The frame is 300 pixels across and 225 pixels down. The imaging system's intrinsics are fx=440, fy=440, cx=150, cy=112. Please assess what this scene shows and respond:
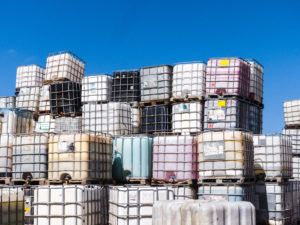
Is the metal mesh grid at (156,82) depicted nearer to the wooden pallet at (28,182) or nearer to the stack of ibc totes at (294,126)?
the wooden pallet at (28,182)

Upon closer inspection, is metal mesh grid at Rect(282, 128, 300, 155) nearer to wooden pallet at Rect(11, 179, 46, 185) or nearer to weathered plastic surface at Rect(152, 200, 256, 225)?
wooden pallet at Rect(11, 179, 46, 185)

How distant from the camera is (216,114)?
1414 centimetres

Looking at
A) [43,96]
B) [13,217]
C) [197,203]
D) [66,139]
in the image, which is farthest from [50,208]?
[43,96]

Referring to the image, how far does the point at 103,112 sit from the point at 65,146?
3661mm

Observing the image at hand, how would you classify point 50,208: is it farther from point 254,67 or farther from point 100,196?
point 254,67

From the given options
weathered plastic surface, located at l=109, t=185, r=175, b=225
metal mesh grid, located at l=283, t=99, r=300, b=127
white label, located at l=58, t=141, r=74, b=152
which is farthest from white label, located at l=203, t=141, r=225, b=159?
metal mesh grid, located at l=283, t=99, r=300, b=127

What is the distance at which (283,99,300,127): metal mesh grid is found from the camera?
59.6ft

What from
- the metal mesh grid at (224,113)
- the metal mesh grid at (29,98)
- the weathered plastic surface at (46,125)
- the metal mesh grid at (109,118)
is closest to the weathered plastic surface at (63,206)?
the metal mesh grid at (109,118)

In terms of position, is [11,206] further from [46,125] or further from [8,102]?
[8,102]

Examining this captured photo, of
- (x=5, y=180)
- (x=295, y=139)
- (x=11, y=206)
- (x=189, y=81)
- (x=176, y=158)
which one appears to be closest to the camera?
(x=11, y=206)

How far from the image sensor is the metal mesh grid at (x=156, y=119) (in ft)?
49.9

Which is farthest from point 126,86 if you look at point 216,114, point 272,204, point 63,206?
point 63,206

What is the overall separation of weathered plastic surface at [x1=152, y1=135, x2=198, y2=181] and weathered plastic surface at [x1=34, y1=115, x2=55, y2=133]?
5.88 m

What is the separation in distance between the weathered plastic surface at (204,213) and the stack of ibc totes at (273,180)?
661 cm
